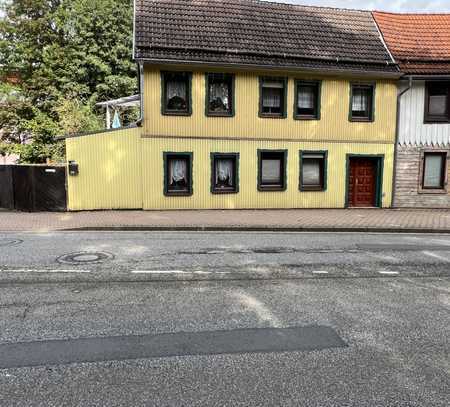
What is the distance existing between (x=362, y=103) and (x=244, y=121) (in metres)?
5.46

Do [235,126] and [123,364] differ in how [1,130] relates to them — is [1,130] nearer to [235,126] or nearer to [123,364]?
[235,126]

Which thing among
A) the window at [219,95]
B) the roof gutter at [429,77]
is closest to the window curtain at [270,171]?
the window at [219,95]

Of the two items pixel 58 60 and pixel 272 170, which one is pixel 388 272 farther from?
pixel 58 60

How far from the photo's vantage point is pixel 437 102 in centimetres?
1792

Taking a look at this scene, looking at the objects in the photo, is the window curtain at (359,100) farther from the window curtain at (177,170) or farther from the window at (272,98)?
the window curtain at (177,170)

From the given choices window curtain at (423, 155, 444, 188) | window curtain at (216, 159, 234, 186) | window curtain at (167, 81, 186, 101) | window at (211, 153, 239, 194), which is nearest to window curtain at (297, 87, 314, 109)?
window at (211, 153, 239, 194)

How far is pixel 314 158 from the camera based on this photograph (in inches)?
690

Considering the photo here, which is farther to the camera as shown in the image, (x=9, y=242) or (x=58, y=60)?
(x=58, y=60)

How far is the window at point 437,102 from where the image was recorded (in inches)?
699

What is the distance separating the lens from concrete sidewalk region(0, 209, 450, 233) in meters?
12.6

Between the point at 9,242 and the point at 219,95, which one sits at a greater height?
the point at 219,95

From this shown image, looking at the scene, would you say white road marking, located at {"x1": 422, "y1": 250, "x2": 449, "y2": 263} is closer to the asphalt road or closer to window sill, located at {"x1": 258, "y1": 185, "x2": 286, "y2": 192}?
the asphalt road

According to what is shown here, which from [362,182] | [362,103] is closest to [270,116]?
[362,103]

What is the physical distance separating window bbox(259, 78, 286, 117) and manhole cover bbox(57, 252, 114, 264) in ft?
33.9
